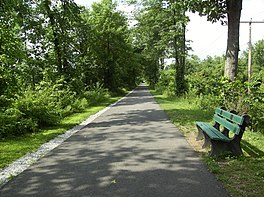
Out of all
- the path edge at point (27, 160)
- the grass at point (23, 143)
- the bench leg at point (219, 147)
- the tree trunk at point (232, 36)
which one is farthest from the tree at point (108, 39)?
the bench leg at point (219, 147)

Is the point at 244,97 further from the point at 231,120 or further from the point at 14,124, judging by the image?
the point at 14,124

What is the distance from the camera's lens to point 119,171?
5.47 meters

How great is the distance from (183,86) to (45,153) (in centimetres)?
2232

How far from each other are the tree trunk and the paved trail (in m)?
3.78

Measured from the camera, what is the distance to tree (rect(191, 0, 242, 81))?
1048cm

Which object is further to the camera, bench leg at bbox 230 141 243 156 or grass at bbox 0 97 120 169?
grass at bbox 0 97 120 169

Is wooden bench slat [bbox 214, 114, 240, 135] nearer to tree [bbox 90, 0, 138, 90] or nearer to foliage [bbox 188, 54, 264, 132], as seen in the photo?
foliage [bbox 188, 54, 264, 132]

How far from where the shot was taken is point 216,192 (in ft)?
14.2

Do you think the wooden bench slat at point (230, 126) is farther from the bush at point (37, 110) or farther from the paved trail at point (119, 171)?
the bush at point (37, 110)

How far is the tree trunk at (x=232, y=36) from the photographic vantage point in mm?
10453

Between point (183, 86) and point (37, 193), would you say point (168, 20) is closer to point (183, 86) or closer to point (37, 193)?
point (183, 86)

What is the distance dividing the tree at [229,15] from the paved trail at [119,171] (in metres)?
3.86

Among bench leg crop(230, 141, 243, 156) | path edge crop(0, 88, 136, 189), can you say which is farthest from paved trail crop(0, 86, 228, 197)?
bench leg crop(230, 141, 243, 156)

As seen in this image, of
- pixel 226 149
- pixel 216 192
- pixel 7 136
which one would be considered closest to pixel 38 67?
pixel 7 136
